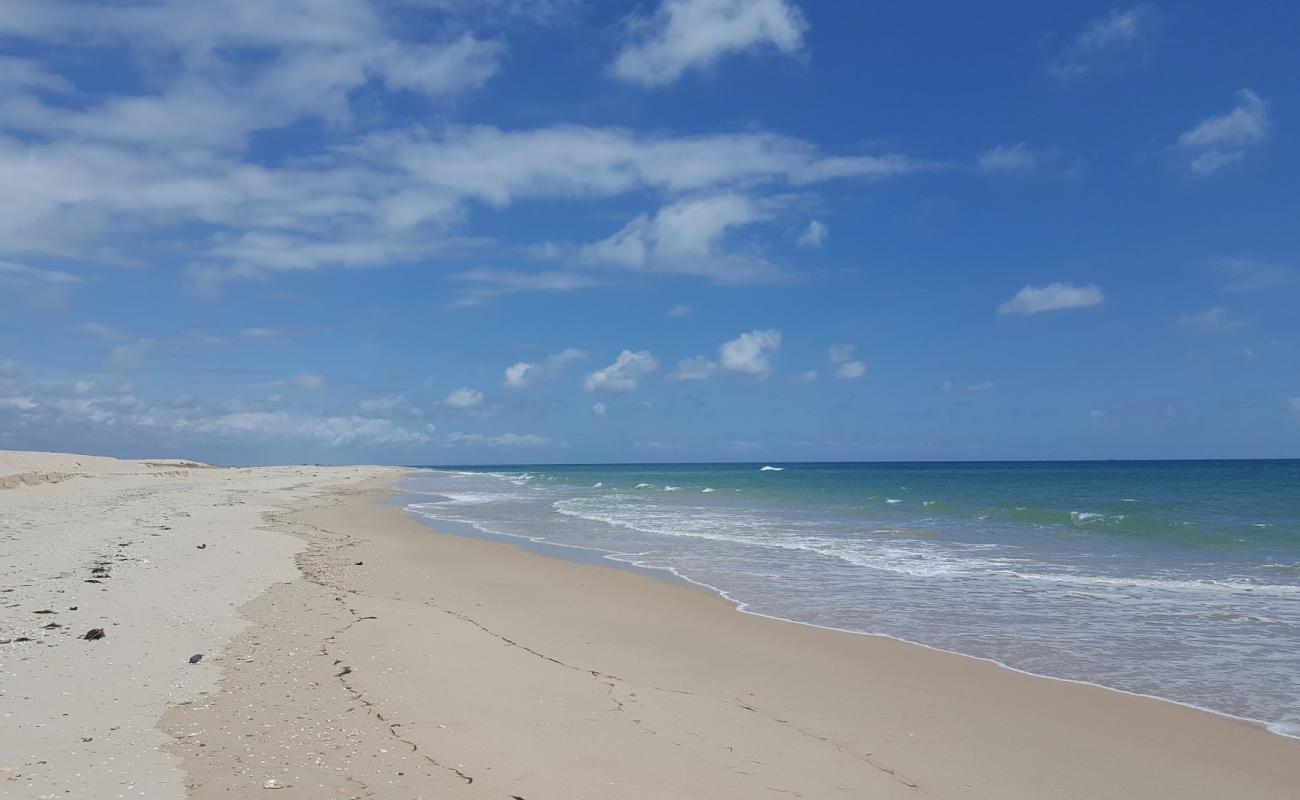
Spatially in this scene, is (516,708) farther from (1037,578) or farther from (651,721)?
(1037,578)

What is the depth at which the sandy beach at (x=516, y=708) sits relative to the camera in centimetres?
514

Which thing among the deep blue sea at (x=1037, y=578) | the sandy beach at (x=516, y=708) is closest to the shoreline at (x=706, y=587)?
the deep blue sea at (x=1037, y=578)

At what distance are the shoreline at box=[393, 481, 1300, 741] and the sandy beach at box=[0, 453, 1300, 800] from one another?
23 cm

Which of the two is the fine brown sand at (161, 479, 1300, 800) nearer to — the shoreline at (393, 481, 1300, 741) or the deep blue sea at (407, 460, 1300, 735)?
the shoreline at (393, 481, 1300, 741)

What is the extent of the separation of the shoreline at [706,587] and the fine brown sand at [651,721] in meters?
0.21

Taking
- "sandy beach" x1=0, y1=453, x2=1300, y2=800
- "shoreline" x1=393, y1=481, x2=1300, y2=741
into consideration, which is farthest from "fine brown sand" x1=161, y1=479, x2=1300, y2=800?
"shoreline" x1=393, y1=481, x2=1300, y2=741

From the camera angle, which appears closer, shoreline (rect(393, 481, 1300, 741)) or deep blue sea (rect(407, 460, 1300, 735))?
shoreline (rect(393, 481, 1300, 741))

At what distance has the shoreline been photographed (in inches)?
291

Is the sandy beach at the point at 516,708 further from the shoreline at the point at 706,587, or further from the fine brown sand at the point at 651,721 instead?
the shoreline at the point at 706,587

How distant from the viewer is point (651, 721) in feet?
21.2

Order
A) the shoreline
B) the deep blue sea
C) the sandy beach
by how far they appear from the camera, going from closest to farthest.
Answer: the sandy beach → the shoreline → the deep blue sea

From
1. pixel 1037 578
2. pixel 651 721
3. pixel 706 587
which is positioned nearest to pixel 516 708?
pixel 651 721

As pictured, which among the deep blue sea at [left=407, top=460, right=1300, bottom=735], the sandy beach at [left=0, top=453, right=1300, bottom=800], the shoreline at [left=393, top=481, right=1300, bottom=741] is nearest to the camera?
the sandy beach at [left=0, top=453, right=1300, bottom=800]

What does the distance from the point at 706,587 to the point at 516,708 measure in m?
8.05
